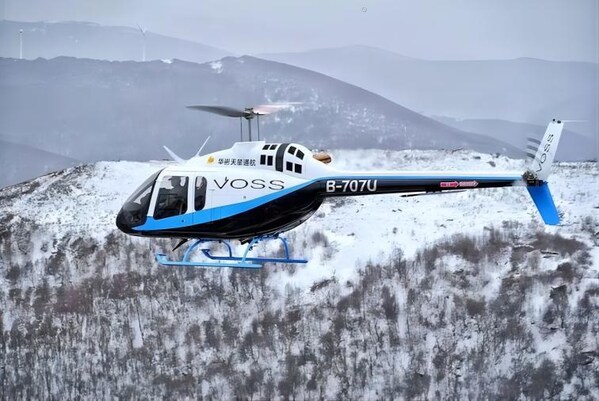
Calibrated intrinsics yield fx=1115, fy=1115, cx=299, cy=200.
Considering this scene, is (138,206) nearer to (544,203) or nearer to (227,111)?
(227,111)

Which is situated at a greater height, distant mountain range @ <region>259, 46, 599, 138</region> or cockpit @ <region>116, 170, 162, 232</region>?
distant mountain range @ <region>259, 46, 599, 138</region>

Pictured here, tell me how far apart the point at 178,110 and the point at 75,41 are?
1090cm

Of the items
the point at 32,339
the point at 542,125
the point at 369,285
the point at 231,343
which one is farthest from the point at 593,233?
the point at 32,339

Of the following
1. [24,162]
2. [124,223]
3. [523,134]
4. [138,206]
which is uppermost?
[523,134]

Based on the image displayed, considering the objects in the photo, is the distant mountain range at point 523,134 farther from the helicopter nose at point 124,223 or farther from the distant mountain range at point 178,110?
the helicopter nose at point 124,223

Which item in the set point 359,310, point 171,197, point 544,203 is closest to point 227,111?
point 171,197

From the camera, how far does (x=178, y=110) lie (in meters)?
53.1

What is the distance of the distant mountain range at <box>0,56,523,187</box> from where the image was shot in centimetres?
4994

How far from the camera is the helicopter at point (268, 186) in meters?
22.3

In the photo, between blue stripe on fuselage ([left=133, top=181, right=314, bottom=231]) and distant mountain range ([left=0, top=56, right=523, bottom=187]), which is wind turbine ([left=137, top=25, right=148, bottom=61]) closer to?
distant mountain range ([left=0, top=56, right=523, bottom=187])

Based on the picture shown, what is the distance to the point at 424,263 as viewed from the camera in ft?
157

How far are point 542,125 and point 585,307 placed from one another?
9.64 m

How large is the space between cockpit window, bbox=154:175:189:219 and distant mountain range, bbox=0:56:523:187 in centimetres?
2391

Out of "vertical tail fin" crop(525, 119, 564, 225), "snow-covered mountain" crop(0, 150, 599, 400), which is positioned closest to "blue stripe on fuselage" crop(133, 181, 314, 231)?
"vertical tail fin" crop(525, 119, 564, 225)
